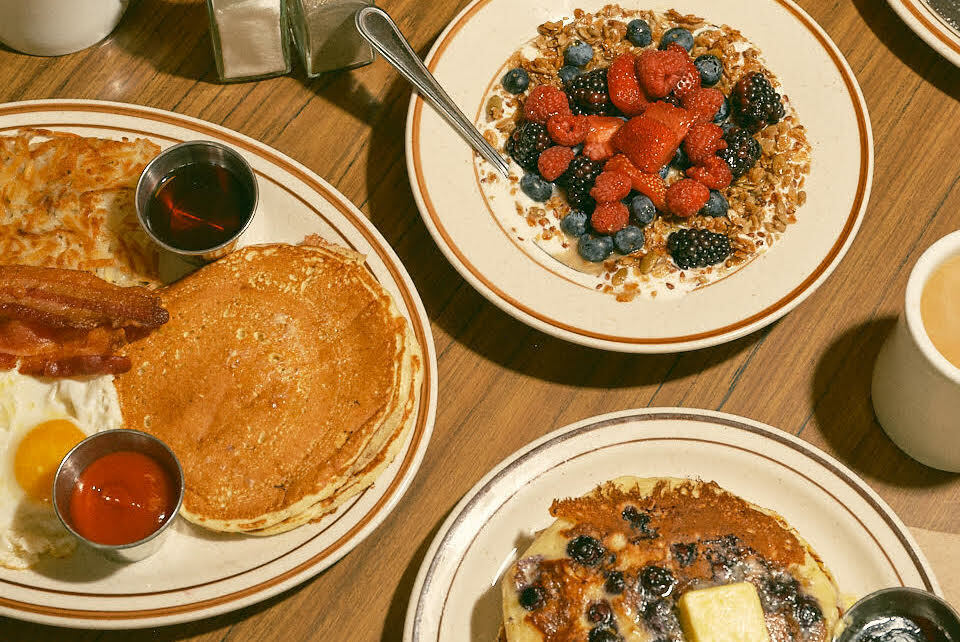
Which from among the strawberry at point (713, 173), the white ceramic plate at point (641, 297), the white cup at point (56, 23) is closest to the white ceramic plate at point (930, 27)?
the white ceramic plate at point (641, 297)

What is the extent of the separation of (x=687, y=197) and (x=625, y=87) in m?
0.32

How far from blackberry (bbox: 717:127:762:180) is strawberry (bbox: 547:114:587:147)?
0.34 meters

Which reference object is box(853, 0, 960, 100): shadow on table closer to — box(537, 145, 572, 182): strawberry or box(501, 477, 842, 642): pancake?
box(537, 145, 572, 182): strawberry

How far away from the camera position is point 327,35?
2.23 m

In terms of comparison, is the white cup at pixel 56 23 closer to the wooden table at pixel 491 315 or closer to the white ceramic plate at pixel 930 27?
the wooden table at pixel 491 315

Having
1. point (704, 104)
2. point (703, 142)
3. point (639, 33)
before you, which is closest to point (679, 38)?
point (639, 33)

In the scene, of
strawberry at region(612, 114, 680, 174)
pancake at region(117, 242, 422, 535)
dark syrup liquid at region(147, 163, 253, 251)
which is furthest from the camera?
strawberry at region(612, 114, 680, 174)

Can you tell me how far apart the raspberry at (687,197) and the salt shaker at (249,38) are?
3.37 ft

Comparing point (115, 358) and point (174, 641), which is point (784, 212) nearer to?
point (115, 358)

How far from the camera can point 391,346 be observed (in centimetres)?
195

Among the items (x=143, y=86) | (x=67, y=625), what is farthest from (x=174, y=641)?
(x=143, y=86)

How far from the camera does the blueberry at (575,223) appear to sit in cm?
212

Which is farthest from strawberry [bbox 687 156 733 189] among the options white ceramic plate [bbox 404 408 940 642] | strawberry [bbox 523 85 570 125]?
white ceramic plate [bbox 404 408 940 642]

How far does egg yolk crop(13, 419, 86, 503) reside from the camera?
6.17ft
